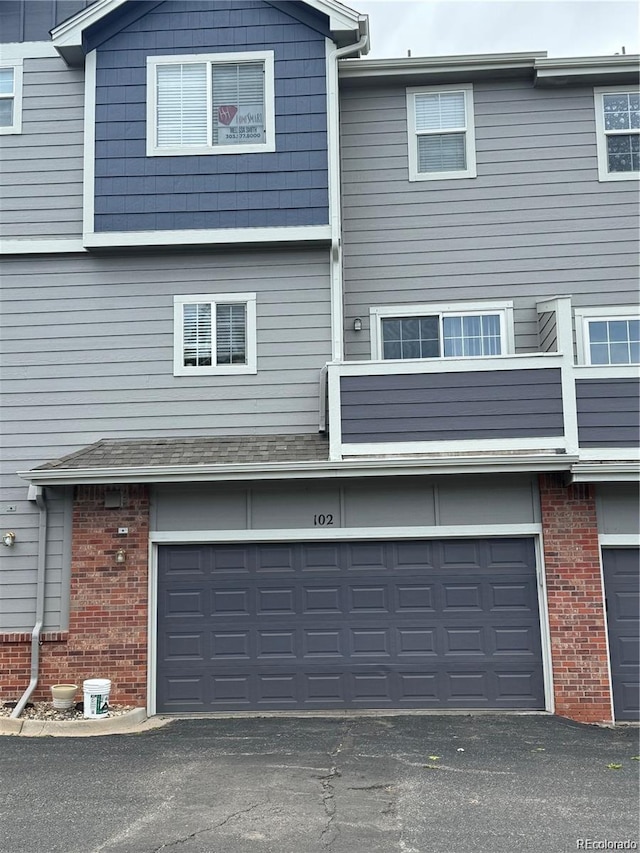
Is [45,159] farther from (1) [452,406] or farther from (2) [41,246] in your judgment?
(1) [452,406]

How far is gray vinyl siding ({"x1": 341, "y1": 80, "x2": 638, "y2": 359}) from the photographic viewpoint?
10.9m

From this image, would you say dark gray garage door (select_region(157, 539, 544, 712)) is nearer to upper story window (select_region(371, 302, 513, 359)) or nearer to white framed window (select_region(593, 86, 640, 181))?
upper story window (select_region(371, 302, 513, 359))

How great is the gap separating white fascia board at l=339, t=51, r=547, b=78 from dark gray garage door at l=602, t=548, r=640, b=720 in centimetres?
674

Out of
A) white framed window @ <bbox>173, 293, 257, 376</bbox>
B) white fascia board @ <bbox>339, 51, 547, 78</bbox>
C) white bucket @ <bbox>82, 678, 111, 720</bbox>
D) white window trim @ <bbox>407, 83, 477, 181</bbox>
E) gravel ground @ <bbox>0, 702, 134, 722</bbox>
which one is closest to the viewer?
white bucket @ <bbox>82, 678, 111, 720</bbox>

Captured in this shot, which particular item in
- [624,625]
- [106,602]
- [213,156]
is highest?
[213,156]

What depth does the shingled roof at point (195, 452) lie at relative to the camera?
9172 mm

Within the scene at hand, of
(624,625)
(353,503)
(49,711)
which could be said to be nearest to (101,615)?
(49,711)

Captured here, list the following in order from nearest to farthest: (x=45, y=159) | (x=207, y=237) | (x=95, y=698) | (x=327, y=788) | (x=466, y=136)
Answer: (x=327, y=788), (x=95, y=698), (x=207, y=237), (x=45, y=159), (x=466, y=136)

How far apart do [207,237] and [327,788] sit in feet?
21.9

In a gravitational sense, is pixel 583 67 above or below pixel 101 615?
above

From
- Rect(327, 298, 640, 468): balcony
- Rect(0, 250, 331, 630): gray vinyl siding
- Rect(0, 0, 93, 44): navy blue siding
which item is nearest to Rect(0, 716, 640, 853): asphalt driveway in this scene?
Rect(327, 298, 640, 468): balcony

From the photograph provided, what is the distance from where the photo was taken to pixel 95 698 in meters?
8.74

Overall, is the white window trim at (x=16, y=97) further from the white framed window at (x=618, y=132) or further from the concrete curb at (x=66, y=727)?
the white framed window at (x=618, y=132)

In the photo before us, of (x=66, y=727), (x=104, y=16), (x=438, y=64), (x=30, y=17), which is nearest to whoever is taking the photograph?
(x=66, y=727)
